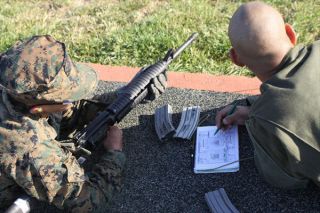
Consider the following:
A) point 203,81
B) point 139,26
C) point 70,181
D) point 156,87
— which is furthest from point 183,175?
point 139,26

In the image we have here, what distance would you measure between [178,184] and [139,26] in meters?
2.59

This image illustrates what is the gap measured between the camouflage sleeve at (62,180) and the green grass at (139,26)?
1.94 metres

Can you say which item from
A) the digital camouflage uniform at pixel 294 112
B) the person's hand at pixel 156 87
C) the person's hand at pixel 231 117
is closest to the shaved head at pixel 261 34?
the digital camouflage uniform at pixel 294 112

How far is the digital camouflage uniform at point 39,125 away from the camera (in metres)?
2.86

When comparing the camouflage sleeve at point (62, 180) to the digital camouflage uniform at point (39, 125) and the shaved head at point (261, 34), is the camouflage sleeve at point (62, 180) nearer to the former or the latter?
the digital camouflage uniform at point (39, 125)

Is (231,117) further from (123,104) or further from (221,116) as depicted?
(123,104)

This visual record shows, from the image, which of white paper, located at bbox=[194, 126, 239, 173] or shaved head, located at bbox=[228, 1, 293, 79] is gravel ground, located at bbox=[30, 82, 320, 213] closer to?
white paper, located at bbox=[194, 126, 239, 173]

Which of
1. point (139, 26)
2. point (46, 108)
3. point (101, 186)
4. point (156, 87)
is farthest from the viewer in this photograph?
point (139, 26)

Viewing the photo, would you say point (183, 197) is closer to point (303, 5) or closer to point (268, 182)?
point (268, 182)

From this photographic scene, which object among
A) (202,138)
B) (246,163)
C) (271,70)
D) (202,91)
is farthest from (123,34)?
(271,70)

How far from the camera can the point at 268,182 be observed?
138 inches

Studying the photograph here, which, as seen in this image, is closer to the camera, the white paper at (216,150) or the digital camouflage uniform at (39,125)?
the digital camouflage uniform at (39,125)

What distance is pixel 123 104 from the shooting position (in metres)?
3.89

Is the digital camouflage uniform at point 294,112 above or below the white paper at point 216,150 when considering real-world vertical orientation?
above
